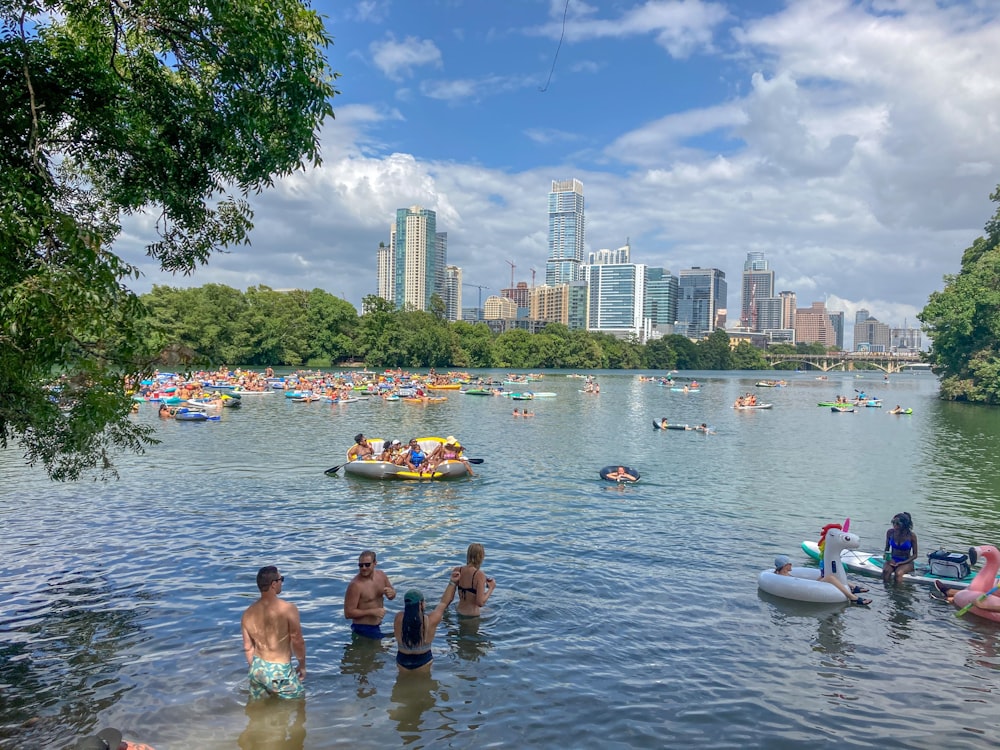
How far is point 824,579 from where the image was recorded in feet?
41.2

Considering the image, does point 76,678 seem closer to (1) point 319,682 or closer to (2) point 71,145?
(1) point 319,682

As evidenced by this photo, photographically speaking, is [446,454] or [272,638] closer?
[272,638]

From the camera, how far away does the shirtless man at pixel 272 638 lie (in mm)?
7797

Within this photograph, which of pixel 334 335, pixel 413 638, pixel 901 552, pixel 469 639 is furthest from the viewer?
pixel 334 335

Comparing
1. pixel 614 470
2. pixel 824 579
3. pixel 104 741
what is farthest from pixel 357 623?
pixel 614 470

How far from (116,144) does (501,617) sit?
8530 mm

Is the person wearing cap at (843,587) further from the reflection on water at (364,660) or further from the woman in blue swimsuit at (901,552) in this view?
the reflection on water at (364,660)

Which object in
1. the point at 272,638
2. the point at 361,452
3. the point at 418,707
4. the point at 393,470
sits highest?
the point at 361,452

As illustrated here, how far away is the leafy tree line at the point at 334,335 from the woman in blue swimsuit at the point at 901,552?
77.6 meters

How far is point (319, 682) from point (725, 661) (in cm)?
562

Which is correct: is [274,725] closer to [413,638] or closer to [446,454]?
[413,638]

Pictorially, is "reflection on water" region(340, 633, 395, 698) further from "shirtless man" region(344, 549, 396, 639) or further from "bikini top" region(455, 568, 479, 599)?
"bikini top" region(455, 568, 479, 599)

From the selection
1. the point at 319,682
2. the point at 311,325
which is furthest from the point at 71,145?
the point at 311,325

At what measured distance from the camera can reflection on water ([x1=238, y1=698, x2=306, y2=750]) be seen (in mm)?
7370
